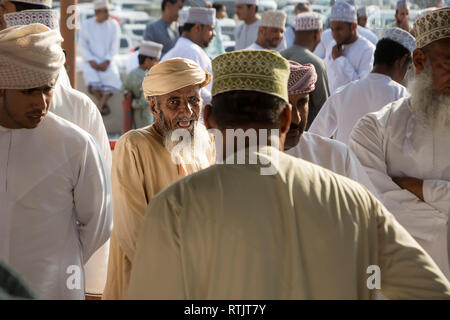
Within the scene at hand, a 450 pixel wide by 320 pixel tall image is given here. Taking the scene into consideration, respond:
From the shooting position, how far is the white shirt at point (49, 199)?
3133 millimetres

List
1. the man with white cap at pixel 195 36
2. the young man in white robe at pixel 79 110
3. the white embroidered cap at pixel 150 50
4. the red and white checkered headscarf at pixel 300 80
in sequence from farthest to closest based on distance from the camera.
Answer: the white embroidered cap at pixel 150 50 < the man with white cap at pixel 195 36 < the young man in white robe at pixel 79 110 < the red and white checkered headscarf at pixel 300 80

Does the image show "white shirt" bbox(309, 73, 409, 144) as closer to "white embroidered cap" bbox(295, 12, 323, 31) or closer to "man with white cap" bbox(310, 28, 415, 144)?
"man with white cap" bbox(310, 28, 415, 144)

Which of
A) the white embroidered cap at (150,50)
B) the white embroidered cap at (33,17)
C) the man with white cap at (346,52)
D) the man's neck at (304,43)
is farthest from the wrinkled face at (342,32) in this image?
the white embroidered cap at (33,17)

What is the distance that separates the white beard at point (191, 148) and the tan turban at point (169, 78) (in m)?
0.22

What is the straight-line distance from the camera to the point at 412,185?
12.2 ft

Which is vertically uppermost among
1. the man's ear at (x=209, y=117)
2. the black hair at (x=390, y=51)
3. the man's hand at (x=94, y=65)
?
the man's ear at (x=209, y=117)

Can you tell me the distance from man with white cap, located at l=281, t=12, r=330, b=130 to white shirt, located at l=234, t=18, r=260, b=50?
89.1 inches

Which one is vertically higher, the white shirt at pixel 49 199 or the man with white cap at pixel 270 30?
the white shirt at pixel 49 199

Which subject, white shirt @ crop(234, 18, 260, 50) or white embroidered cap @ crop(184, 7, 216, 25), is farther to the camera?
white shirt @ crop(234, 18, 260, 50)

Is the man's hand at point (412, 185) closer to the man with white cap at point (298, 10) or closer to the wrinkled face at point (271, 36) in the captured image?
the wrinkled face at point (271, 36)

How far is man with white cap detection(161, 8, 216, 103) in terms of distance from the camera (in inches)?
294

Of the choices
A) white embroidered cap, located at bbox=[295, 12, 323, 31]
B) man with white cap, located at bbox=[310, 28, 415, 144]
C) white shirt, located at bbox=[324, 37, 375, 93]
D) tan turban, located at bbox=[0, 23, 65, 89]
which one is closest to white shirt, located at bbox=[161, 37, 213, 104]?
white embroidered cap, located at bbox=[295, 12, 323, 31]

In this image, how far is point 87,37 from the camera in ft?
41.1
